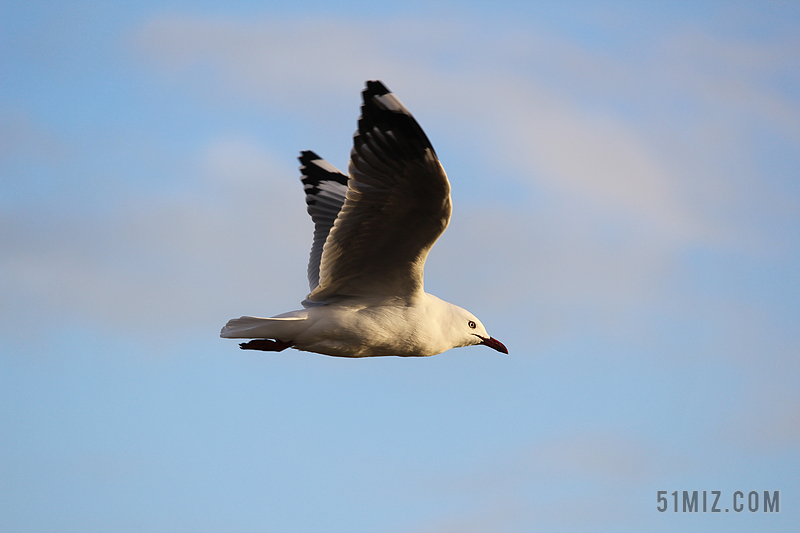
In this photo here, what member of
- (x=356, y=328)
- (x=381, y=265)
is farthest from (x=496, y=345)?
(x=381, y=265)

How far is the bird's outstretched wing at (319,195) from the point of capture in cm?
1127

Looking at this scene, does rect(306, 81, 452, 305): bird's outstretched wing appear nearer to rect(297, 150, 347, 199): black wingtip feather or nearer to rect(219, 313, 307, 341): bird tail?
rect(219, 313, 307, 341): bird tail

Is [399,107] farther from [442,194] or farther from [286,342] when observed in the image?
[286,342]

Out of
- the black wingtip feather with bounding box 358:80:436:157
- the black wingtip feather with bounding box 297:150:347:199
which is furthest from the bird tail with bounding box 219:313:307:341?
the black wingtip feather with bounding box 297:150:347:199

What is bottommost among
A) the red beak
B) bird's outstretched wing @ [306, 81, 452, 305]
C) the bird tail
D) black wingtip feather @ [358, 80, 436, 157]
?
the bird tail

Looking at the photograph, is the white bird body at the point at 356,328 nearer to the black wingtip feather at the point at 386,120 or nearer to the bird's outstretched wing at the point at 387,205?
the bird's outstretched wing at the point at 387,205

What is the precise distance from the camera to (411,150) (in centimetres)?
780

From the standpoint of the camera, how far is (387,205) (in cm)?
814

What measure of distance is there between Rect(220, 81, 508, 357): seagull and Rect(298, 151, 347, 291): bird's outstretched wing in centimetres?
171

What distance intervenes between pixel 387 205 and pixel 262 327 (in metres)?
2.05

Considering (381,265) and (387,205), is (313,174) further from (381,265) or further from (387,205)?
(387,205)

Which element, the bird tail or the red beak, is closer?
the bird tail

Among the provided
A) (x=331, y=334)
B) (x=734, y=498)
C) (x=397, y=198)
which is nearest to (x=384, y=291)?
(x=331, y=334)

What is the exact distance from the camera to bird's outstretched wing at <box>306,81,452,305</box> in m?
7.82
